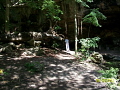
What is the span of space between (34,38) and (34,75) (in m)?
6.15

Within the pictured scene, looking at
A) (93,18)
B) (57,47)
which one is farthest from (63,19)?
(93,18)

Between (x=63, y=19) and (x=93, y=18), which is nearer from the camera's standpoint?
(x=93, y=18)

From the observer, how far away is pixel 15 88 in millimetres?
3490

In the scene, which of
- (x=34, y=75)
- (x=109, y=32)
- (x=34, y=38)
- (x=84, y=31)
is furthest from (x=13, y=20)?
(x=109, y=32)

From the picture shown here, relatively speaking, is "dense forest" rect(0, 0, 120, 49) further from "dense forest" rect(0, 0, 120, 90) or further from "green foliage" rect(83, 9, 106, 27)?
"green foliage" rect(83, 9, 106, 27)

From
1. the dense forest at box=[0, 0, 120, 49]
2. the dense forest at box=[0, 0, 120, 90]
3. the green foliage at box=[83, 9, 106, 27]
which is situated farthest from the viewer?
the dense forest at box=[0, 0, 120, 49]

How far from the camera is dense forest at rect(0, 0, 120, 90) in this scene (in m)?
4.15

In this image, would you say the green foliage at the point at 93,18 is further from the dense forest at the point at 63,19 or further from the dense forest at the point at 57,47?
the dense forest at the point at 63,19

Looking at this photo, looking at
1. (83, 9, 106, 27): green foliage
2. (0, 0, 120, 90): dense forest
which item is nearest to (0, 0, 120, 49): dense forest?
(0, 0, 120, 90): dense forest

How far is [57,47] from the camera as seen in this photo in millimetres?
12586

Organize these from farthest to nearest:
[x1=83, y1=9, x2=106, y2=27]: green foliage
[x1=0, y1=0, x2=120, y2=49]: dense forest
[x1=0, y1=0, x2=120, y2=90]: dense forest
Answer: [x1=0, y1=0, x2=120, y2=49]: dense forest → [x1=83, y1=9, x2=106, y2=27]: green foliage → [x1=0, y1=0, x2=120, y2=90]: dense forest

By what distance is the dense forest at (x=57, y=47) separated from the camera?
415cm

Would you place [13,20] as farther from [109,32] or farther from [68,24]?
[109,32]

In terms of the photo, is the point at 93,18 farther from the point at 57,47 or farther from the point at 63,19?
the point at 63,19
